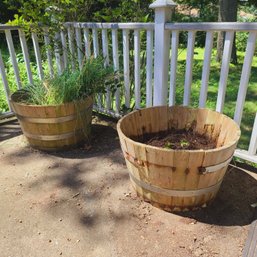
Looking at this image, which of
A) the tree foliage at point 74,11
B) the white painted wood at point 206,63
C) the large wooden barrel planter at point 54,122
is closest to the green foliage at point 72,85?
the large wooden barrel planter at point 54,122

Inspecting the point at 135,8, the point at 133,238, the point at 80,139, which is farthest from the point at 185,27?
the point at 133,238

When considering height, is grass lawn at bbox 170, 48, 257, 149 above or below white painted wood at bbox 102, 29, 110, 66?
below

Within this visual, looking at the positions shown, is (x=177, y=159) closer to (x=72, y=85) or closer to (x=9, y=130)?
(x=72, y=85)

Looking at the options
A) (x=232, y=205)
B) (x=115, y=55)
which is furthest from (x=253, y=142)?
(x=115, y=55)

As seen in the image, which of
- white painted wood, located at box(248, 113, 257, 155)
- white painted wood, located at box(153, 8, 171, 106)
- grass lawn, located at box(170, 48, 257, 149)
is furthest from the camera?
grass lawn, located at box(170, 48, 257, 149)

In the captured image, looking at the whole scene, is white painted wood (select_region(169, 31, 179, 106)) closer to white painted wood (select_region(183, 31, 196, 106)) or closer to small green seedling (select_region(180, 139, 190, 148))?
white painted wood (select_region(183, 31, 196, 106))

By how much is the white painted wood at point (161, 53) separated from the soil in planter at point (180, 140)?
0.48m

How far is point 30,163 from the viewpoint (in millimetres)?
2439

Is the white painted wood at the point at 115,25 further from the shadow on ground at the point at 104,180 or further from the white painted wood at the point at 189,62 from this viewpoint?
the shadow on ground at the point at 104,180

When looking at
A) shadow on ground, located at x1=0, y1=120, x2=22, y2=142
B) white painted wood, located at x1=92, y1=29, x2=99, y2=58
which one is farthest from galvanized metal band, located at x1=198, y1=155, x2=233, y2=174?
shadow on ground, located at x1=0, y1=120, x2=22, y2=142

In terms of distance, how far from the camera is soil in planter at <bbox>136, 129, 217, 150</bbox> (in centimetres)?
190

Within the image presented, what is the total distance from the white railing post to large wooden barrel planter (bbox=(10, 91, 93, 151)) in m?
0.66

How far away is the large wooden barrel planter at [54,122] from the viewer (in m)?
2.36

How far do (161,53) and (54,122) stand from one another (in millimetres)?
1105
